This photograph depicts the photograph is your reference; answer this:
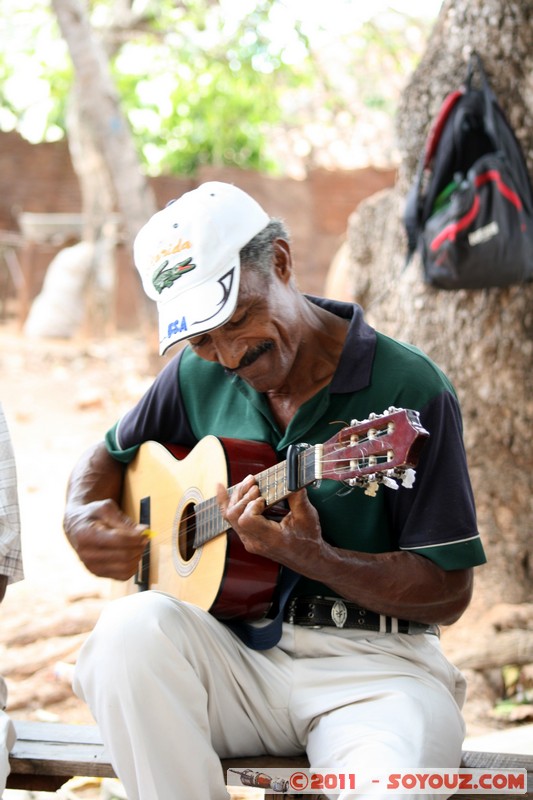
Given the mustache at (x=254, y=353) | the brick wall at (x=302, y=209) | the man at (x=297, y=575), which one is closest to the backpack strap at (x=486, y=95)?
the man at (x=297, y=575)

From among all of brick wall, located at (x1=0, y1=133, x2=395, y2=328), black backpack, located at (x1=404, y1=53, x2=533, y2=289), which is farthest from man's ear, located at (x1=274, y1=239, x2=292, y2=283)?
brick wall, located at (x1=0, y1=133, x2=395, y2=328)

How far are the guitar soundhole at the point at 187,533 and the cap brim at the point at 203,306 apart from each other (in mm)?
460

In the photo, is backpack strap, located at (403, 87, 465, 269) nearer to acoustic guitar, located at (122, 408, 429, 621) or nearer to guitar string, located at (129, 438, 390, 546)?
acoustic guitar, located at (122, 408, 429, 621)

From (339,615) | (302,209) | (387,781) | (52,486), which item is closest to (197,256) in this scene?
(339,615)

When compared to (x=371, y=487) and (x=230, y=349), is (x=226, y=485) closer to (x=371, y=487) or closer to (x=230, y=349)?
(x=230, y=349)

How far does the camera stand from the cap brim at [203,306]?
2.20 meters

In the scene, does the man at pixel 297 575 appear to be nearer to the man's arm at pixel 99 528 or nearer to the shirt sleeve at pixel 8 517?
the man's arm at pixel 99 528

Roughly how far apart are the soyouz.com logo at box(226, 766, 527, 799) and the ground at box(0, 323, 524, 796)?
93 cm

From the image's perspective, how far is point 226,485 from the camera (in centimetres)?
224

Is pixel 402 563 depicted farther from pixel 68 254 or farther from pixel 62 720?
pixel 68 254

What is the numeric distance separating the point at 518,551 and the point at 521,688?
22.2 inches

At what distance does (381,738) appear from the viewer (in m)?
1.99

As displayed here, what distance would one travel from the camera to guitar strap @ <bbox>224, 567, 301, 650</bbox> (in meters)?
2.26

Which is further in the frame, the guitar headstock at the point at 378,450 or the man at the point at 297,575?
the man at the point at 297,575
